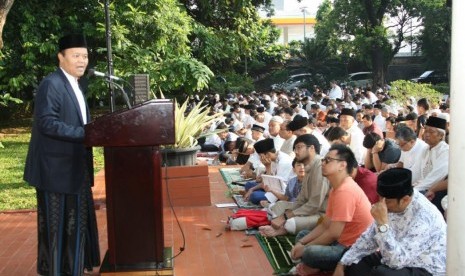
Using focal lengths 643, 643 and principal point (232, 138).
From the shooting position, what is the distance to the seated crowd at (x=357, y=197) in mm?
3621

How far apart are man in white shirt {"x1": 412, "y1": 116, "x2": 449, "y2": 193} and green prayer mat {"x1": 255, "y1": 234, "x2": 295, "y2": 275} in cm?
144

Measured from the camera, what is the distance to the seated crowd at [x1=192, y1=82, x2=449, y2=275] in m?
3.62

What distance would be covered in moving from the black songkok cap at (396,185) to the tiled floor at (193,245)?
151 centimetres

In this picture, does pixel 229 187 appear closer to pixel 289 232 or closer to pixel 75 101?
pixel 289 232

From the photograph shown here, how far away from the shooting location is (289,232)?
224 inches

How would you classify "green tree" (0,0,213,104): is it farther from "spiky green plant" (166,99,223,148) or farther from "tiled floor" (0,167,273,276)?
"tiled floor" (0,167,273,276)

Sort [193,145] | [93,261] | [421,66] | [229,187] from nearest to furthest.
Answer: [93,261]
[193,145]
[229,187]
[421,66]

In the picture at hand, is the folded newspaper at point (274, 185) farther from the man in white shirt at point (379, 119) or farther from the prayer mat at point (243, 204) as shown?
the man in white shirt at point (379, 119)

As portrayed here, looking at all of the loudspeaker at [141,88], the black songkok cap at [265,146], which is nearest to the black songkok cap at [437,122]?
the black songkok cap at [265,146]

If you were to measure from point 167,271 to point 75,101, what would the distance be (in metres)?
1.20

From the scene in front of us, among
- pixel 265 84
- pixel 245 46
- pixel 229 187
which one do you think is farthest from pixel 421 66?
pixel 229 187

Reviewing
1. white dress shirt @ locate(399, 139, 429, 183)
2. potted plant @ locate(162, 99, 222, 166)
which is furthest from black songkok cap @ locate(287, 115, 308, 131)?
white dress shirt @ locate(399, 139, 429, 183)

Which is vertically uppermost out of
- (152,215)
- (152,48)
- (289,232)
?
(152,48)

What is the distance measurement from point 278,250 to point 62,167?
7.05 feet
